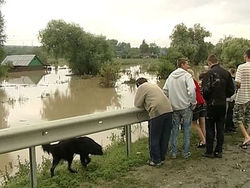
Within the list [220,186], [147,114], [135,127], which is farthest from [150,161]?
[135,127]

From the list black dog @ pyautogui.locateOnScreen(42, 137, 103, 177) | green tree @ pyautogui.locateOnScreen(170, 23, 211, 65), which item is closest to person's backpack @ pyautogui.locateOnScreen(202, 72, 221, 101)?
black dog @ pyautogui.locateOnScreen(42, 137, 103, 177)

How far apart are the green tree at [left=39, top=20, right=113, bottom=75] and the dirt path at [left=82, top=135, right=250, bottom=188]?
55.5 meters

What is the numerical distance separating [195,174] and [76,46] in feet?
195

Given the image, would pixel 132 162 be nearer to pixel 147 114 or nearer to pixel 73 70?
pixel 147 114

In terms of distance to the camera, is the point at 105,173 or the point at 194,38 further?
the point at 194,38

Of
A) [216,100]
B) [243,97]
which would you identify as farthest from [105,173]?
[243,97]

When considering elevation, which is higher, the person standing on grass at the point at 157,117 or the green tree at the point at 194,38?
the green tree at the point at 194,38

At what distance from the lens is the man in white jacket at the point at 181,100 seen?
21.6 ft

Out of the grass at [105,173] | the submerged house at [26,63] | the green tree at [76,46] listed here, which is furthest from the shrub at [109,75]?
the submerged house at [26,63]

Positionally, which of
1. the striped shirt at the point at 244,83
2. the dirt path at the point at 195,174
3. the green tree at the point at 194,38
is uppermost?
the green tree at the point at 194,38

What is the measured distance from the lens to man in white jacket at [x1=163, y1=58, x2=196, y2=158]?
657 cm

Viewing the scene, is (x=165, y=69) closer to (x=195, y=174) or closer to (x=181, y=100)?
(x=181, y=100)

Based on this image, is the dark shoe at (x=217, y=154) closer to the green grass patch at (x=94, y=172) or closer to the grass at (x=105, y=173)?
the grass at (x=105, y=173)

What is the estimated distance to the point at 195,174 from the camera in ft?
19.0
